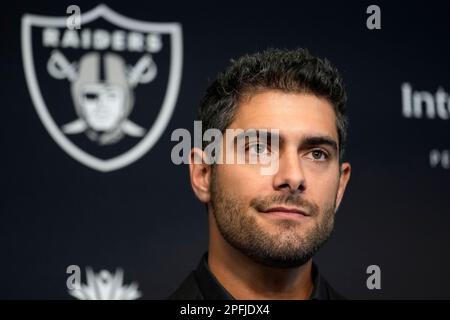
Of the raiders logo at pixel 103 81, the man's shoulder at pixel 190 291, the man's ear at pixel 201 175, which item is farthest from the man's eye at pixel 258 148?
the raiders logo at pixel 103 81

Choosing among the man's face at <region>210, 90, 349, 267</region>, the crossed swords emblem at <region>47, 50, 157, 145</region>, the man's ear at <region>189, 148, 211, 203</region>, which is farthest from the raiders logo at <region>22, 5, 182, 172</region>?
the man's face at <region>210, 90, 349, 267</region>

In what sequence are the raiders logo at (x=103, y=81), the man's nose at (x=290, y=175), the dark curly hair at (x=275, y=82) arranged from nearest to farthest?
the man's nose at (x=290, y=175), the dark curly hair at (x=275, y=82), the raiders logo at (x=103, y=81)

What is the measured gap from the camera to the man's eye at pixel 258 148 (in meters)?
1.03

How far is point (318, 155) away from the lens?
1069 mm

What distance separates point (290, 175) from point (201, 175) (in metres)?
0.23

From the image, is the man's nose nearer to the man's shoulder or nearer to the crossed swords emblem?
the man's shoulder

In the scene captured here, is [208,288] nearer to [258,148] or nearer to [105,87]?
[258,148]

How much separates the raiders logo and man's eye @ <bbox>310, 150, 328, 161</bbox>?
0.77 meters

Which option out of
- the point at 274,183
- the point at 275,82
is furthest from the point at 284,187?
the point at 275,82

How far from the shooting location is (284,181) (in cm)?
99

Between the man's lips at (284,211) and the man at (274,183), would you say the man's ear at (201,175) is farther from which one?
the man's lips at (284,211)

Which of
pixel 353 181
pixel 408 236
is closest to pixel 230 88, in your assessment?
pixel 353 181

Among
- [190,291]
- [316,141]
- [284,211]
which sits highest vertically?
[316,141]

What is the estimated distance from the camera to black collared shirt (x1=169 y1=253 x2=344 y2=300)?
1.08m
